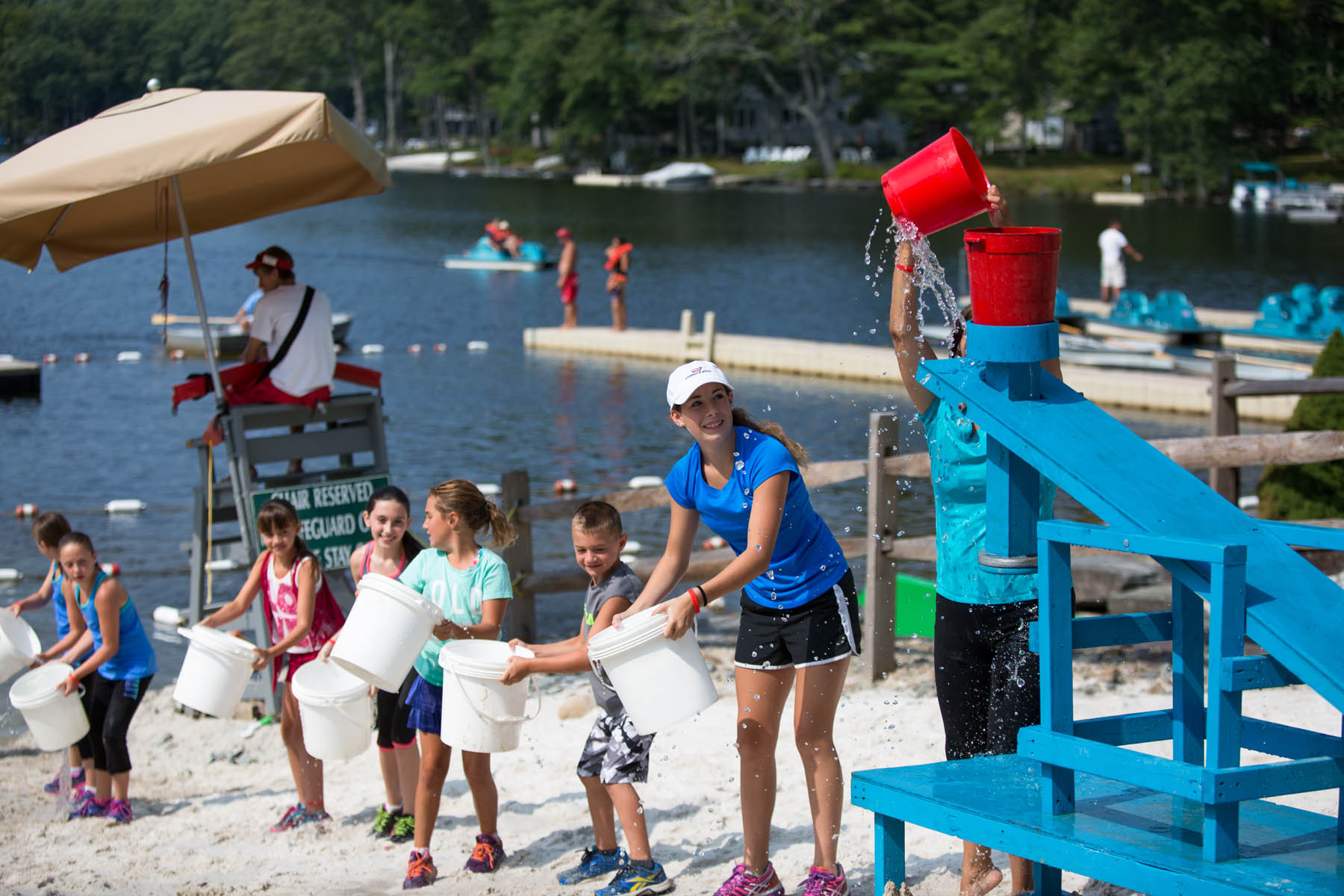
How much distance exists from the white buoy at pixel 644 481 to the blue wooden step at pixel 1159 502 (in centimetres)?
959

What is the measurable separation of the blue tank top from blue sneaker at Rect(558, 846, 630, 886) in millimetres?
2401

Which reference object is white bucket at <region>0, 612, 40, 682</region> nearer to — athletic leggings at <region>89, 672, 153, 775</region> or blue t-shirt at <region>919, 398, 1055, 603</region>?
athletic leggings at <region>89, 672, 153, 775</region>

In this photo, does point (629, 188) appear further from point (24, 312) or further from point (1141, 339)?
point (1141, 339)

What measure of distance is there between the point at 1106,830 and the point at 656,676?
5.14 feet

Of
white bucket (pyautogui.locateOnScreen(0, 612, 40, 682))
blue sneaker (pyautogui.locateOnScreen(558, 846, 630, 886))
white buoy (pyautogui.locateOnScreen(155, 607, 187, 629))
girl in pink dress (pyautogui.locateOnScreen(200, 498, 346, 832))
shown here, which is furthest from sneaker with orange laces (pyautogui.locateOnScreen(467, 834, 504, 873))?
white buoy (pyautogui.locateOnScreen(155, 607, 187, 629))

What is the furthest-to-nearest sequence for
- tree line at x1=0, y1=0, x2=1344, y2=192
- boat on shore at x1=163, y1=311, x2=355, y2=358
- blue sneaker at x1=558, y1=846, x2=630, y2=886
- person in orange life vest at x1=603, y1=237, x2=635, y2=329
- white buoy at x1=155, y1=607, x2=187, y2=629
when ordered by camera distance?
1. tree line at x1=0, y1=0, x2=1344, y2=192
2. person in orange life vest at x1=603, y1=237, x2=635, y2=329
3. boat on shore at x1=163, y1=311, x2=355, y2=358
4. white buoy at x1=155, y1=607, x2=187, y2=629
5. blue sneaker at x1=558, y1=846, x2=630, y2=886

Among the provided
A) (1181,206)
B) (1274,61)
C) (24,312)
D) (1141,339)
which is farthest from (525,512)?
(1274,61)

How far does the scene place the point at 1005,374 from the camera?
3287 millimetres

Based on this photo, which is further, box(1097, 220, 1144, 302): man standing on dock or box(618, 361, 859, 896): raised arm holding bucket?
box(1097, 220, 1144, 302): man standing on dock

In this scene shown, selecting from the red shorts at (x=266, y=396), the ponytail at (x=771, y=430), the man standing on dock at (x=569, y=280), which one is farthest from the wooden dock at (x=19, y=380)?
the ponytail at (x=771, y=430)

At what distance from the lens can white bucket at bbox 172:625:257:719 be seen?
6062 mm

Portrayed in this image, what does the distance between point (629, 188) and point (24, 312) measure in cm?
Result: 5179

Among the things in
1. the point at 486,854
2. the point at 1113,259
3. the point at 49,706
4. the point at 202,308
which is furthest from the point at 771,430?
the point at 1113,259

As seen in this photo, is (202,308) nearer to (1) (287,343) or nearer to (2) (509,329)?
(1) (287,343)
